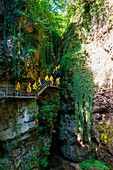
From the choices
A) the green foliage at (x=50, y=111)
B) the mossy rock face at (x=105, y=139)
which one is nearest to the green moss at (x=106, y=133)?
the mossy rock face at (x=105, y=139)

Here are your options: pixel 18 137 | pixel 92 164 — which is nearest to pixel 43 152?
pixel 18 137

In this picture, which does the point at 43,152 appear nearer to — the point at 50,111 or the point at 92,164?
the point at 50,111

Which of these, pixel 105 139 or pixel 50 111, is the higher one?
pixel 50 111

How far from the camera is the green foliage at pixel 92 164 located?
7923 mm

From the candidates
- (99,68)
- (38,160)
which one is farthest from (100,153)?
(99,68)

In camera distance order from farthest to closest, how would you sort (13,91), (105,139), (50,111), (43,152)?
(50,111) → (43,152) → (105,139) → (13,91)

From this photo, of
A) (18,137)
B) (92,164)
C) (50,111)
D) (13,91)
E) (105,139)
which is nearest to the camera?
(18,137)

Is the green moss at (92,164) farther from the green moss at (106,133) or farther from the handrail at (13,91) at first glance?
the handrail at (13,91)

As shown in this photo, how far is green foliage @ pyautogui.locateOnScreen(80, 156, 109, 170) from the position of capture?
7.92 meters

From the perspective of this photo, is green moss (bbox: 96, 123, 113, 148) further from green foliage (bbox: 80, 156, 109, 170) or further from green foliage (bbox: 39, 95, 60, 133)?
green foliage (bbox: 39, 95, 60, 133)

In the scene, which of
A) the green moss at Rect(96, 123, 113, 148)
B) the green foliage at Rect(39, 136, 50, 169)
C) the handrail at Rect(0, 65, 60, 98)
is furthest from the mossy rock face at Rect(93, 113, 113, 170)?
the handrail at Rect(0, 65, 60, 98)

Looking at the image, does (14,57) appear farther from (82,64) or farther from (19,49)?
(82,64)

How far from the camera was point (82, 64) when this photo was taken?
11039mm

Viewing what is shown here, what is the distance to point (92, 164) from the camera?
8438 mm
